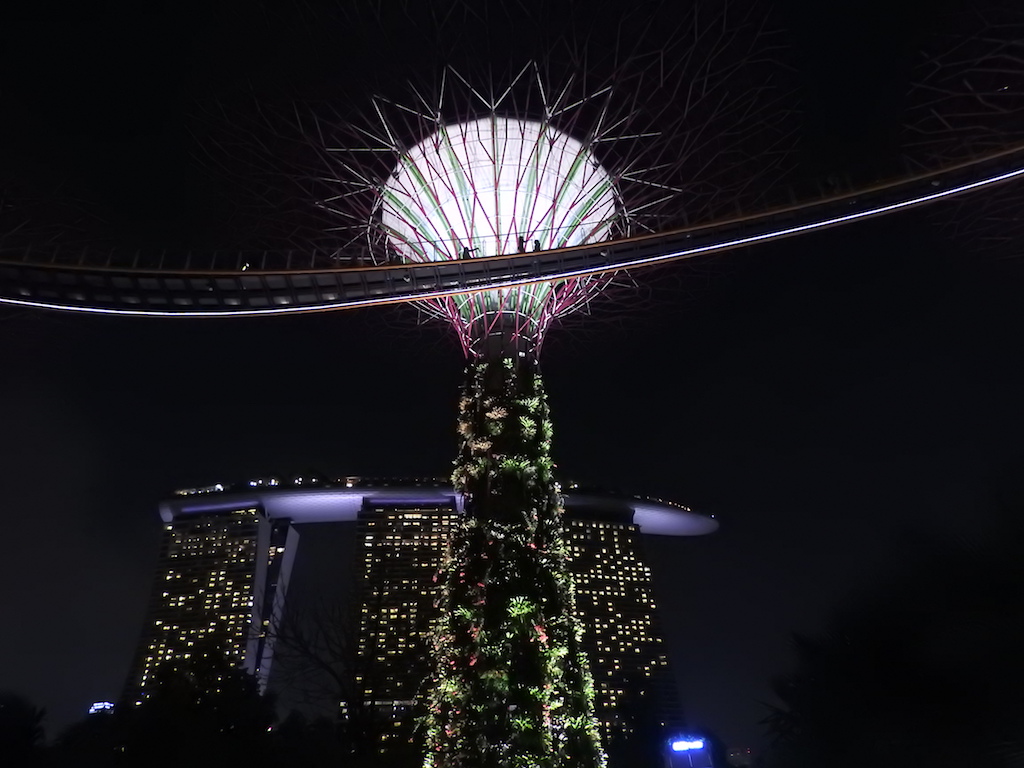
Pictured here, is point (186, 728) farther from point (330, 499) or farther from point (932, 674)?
point (330, 499)

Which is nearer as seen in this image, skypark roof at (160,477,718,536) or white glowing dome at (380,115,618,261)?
white glowing dome at (380,115,618,261)

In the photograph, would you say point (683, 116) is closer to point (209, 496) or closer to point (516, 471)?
point (516, 471)

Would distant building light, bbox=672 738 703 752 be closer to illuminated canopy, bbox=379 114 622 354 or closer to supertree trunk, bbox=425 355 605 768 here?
supertree trunk, bbox=425 355 605 768

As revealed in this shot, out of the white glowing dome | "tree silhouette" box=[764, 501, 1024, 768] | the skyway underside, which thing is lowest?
"tree silhouette" box=[764, 501, 1024, 768]

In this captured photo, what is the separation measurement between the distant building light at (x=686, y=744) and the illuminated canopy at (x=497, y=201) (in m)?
17.2

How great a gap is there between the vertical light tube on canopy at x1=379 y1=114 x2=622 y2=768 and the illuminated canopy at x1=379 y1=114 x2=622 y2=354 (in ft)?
0.10

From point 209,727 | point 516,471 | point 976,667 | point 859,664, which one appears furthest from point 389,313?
point 976,667

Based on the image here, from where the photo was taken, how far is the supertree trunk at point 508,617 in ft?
39.5

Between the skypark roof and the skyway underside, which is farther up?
the skypark roof

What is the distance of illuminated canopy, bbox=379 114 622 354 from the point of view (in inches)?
623

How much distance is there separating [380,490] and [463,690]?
284ft

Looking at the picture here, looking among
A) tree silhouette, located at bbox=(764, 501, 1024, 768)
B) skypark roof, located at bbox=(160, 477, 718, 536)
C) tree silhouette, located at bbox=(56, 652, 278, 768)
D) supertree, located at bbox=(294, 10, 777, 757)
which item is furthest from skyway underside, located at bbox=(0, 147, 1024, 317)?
skypark roof, located at bbox=(160, 477, 718, 536)

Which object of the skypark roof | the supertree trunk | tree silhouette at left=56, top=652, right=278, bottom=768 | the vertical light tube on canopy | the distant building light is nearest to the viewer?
the supertree trunk

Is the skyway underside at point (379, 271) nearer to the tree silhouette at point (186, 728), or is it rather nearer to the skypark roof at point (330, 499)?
the tree silhouette at point (186, 728)
